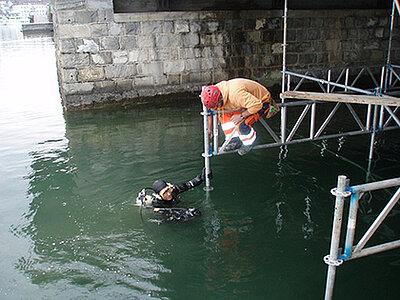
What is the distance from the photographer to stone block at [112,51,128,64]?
10805mm

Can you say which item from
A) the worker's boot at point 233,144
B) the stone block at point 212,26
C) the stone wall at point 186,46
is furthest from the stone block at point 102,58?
the worker's boot at point 233,144

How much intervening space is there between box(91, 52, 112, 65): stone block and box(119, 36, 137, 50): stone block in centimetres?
45

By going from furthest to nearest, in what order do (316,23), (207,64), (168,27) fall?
(316,23), (207,64), (168,27)

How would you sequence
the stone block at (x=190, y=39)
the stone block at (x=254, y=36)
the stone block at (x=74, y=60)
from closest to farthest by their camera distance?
the stone block at (x=74, y=60) < the stone block at (x=190, y=39) < the stone block at (x=254, y=36)

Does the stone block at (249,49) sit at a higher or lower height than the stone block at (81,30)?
lower

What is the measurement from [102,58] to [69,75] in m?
1.02

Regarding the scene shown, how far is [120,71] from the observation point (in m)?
11.0

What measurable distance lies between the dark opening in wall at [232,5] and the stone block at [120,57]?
1.18m

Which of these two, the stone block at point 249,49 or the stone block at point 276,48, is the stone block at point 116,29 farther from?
the stone block at point 276,48

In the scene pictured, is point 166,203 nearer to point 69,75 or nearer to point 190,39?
point 69,75

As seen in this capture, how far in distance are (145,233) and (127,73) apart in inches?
282

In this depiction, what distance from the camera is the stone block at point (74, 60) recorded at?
10352 millimetres

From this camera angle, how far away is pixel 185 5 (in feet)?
37.9

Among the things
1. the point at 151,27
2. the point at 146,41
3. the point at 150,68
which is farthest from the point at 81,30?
the point at 150,68
